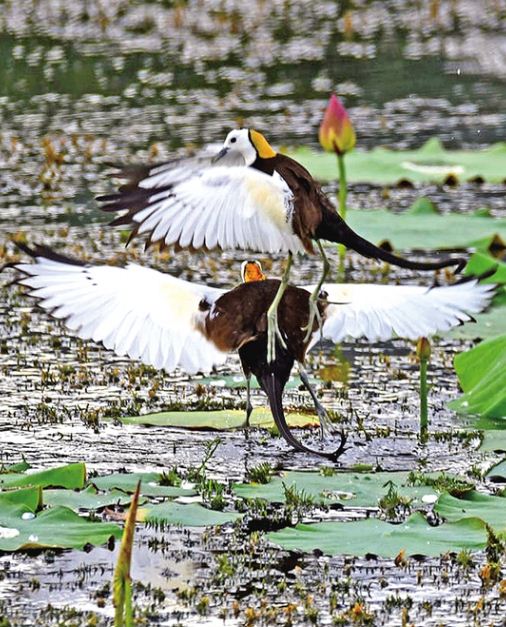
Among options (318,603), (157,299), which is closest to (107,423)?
(157,299)

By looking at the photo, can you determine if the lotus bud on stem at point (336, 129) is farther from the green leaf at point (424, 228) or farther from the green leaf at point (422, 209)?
the green leaf at point (422, 209)

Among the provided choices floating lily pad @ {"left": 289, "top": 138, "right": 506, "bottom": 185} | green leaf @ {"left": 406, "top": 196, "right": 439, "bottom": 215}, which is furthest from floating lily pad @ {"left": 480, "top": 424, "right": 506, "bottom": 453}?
floating lily pad @ {"left": 289, "top": 138, "right": 506, "bottom": 185}

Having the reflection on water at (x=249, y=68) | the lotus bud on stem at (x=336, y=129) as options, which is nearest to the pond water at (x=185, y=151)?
the reflection on water at (x=249, y=68)

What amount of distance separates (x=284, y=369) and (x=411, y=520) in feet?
3.25

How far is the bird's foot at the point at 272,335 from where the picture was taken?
201 inches

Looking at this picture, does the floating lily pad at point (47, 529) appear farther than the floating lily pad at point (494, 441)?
No

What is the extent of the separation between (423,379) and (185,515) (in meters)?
1.50

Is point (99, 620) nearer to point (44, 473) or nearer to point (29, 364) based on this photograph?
point (44, 473)

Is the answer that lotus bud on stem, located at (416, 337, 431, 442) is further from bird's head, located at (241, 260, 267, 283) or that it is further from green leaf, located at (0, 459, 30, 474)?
green leaf, located at (0, 459, 30, 474)

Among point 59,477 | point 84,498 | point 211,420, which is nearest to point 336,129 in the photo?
point 211,420

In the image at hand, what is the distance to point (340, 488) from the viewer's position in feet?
16.0

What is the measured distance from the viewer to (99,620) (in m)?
4.03

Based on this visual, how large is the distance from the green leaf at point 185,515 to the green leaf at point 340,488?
22cm

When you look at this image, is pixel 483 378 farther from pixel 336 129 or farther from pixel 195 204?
pixel 336 129
